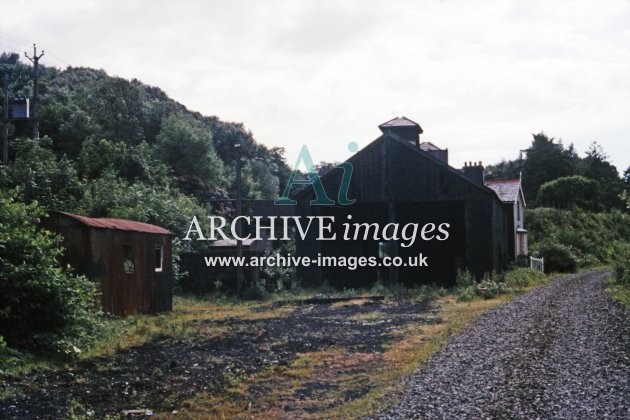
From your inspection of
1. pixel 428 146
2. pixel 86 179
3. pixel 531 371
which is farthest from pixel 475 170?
pixel 531 371

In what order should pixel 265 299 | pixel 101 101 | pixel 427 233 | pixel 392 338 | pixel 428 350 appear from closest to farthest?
1. pixel 428 350
2. pixel 392 338
3. pixel 265 299
4. pixel 427 233
5. pixel 101 101

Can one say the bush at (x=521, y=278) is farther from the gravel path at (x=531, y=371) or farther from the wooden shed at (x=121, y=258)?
the wooden shed at (x=121, y=258)

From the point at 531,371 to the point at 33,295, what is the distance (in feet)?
30.9

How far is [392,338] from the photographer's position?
1611 centimetres

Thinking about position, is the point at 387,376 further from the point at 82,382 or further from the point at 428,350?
the point at 82,382

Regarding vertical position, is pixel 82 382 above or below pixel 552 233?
below

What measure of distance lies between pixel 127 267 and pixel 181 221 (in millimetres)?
11439

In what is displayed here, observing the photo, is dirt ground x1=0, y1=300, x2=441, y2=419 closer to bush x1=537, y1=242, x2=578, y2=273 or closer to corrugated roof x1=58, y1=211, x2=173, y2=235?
corrugated roof x1=58, y1=211, x2=173, y2=235

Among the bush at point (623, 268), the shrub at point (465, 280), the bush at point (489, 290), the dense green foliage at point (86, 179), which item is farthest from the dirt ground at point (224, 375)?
the shrub at point (465, 280)

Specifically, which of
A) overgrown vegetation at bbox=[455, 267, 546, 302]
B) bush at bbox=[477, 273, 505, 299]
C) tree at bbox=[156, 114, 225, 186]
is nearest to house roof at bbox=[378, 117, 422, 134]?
overgrown vegetation at bbox=[455, 267, 546, 302]

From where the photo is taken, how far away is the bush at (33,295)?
13156 mm

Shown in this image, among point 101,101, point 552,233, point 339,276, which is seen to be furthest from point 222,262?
point 101,101

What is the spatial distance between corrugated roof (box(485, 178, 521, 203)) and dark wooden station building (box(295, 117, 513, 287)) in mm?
6201

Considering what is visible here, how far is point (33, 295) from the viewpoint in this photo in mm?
13539
